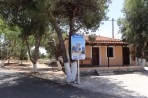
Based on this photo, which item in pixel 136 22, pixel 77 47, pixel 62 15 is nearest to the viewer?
pixel 77 47

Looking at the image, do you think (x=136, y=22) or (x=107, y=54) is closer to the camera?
(x=136, y=22)

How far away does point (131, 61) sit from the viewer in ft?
104

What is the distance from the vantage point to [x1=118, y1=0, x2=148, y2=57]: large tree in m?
26.0

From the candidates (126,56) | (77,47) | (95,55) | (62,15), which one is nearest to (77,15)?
(62,15)

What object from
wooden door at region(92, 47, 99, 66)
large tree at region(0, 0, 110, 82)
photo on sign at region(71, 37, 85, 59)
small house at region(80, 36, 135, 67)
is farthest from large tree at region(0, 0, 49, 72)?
wooden door at region(92, 47, 99, 66)

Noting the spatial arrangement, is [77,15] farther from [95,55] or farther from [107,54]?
[107,54]

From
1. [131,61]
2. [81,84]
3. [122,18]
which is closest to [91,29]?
[81,84]

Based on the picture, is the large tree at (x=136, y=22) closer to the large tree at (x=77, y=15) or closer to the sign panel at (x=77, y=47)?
the large tree at (x=77, y=15)

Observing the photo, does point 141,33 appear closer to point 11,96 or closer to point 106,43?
point 106,43

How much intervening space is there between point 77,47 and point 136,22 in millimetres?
9282

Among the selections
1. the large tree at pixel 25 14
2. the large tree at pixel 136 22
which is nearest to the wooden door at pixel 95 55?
the large tree at pixel 136 22

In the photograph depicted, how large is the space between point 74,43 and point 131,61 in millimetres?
13901

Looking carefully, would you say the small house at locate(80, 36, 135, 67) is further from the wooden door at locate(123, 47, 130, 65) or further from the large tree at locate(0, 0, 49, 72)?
the large tree at locate(0, 0, 49, 72)

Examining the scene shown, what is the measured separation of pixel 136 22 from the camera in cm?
2647
